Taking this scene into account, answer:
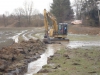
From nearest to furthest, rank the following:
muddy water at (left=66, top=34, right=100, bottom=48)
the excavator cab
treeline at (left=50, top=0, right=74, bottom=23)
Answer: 1. muddy water at (left=66, top=34, right=100, bottom=48)
2. the excavator cab
3. treeline at (left=50, top=0, right=74, bottom=23)

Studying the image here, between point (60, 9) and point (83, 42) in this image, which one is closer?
point (83, 42)

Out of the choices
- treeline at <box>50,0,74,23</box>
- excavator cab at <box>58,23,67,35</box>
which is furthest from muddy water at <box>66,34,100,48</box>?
treeline at <box>50,0,74,23</box>

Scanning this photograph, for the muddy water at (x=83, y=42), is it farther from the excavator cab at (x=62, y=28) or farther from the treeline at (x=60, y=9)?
the treeline at (x=60, y=9)

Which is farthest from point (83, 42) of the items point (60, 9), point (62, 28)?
point (60, 9)

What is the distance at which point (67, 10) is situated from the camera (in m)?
85.2

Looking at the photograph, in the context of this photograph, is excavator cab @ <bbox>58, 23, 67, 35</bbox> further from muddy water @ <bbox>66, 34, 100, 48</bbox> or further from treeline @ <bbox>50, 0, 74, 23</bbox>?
treeline @ <bbox>50, 0, 74, 23</bbox>

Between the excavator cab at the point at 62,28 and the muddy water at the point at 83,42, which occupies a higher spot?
the excavator cab at the point at 62,28

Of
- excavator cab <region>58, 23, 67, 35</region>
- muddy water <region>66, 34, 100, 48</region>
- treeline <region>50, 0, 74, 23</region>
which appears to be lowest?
muddy water <region>66, 34, 100, 48</region>

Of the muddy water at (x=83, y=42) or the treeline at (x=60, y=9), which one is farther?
the treeline at (x=60, y=9)

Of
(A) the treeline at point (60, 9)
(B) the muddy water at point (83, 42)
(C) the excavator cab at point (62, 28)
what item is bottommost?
(B) the muddy water at point (83, 42)

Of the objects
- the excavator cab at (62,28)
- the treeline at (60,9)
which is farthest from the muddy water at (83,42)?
the treeline at (60,9)

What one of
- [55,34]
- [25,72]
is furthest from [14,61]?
[55,34]

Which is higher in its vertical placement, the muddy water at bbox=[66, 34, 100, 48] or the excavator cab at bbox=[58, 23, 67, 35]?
the excavator cab at bbox=[58, 23, 67, 35]

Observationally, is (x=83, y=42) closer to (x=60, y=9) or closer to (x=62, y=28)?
(x=62, y=28)
